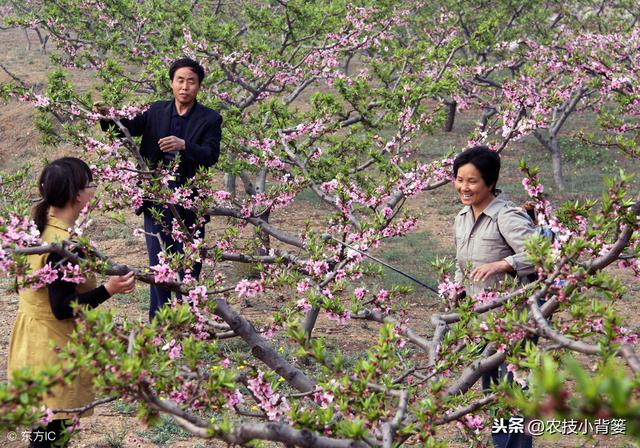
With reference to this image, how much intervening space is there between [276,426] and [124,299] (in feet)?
20.4

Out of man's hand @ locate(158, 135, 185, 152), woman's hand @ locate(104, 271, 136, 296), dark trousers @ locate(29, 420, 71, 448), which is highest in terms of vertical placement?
man's hand @ locate(158, 135, 185, 152)

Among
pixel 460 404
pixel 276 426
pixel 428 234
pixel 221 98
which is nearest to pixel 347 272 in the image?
pixel 460 404

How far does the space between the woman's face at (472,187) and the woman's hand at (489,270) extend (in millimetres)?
407

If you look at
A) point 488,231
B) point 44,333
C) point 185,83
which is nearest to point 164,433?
point 44,333

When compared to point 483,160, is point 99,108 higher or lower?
higher

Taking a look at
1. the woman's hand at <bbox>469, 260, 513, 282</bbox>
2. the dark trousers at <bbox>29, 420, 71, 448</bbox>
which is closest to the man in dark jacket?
the dark trousers at <bbox>29, 420, 71, 448</bbox>

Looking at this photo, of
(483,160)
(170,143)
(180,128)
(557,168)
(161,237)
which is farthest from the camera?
(557,168)

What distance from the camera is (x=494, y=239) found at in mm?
4094

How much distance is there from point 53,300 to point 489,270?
7.69ft

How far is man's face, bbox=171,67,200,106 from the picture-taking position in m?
5.47

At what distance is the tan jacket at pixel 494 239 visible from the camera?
3.97 meters

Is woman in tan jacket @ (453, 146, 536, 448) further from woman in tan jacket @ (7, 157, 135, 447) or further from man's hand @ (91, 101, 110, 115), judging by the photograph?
man's hand @ (91, 101, 110, 115)

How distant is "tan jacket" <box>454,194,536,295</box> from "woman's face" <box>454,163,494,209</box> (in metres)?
0.06

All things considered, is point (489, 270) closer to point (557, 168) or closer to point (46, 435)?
point (46, 435)
